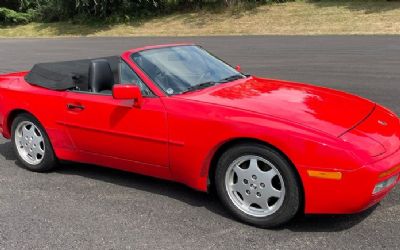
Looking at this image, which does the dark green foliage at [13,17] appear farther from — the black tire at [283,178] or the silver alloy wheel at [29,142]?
the black tire at [283,178]

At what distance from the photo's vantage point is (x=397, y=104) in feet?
25.3

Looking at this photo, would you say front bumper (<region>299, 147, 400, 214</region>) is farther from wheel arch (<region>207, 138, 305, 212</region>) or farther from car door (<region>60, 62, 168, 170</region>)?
car door (<region>60, 62, 168, 170</region>)

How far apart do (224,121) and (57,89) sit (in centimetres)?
210

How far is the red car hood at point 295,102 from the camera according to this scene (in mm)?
3598

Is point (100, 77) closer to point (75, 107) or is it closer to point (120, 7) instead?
point (75, 107)

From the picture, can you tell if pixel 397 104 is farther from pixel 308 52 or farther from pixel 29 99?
pixel 308 52

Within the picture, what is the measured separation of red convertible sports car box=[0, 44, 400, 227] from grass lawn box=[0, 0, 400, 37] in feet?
56.8

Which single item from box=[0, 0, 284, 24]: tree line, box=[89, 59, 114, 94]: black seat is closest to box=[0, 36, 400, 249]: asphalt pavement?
box=[89, 59, 114, 94]: black seat

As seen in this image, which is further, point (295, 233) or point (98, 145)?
point (98, 145)

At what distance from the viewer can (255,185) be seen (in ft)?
12.1

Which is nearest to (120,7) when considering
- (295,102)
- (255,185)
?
(295,102)

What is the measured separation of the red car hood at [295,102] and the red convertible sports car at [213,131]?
11 millimetres

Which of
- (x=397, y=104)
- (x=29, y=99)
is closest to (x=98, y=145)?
(x=29, y=99)

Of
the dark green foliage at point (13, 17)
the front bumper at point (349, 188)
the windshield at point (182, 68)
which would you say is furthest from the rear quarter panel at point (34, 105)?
the dark green foliage at point (13, 17)
